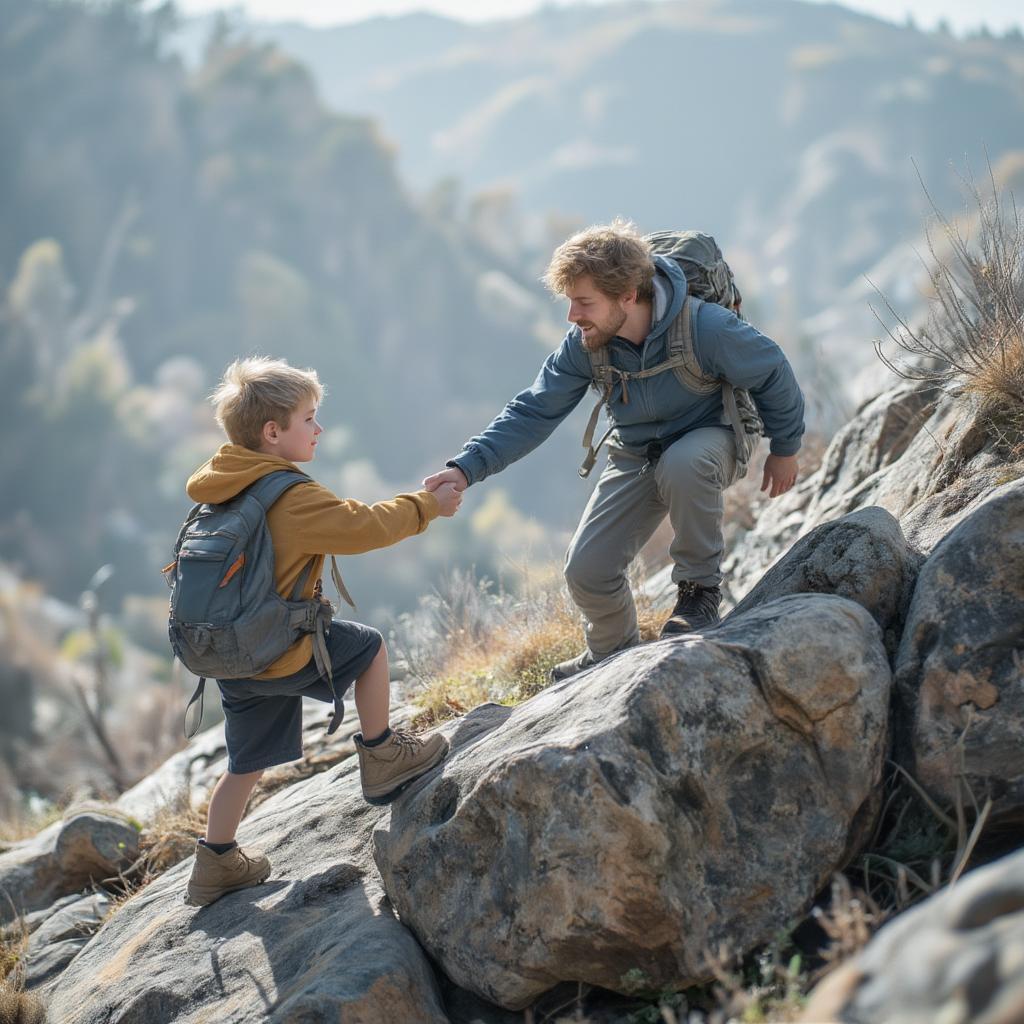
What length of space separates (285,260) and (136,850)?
117 metres

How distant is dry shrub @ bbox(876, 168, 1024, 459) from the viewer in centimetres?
436

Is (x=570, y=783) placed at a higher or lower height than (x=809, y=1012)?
higher

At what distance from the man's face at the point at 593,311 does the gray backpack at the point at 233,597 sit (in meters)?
1.24

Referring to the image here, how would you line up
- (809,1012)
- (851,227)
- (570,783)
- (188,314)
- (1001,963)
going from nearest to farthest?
(1001,963) → (809,1012) → (570,783) → (188,314) → (851,227)

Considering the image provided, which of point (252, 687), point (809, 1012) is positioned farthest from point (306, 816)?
point (809, 1012)

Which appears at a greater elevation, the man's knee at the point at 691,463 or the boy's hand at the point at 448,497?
the boy's hand at the point at 448,497

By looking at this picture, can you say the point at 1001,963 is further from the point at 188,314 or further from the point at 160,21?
the point at 160,21

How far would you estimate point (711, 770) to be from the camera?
3.09 m

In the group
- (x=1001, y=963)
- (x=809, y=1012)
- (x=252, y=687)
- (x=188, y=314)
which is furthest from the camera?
(x=188, y=314)

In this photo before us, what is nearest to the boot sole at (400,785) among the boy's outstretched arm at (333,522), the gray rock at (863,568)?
the boy's outstretched arm at (333,522)

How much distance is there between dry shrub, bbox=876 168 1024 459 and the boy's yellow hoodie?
92.4 inches

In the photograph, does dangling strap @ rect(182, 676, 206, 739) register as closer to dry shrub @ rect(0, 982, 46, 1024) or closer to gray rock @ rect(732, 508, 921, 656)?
dry shrub @ rect(0, 982, 46, 1024)

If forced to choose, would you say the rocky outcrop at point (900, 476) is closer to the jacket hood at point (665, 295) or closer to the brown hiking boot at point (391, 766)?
the jacket hood at point (665, 295)

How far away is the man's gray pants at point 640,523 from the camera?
165 inches
